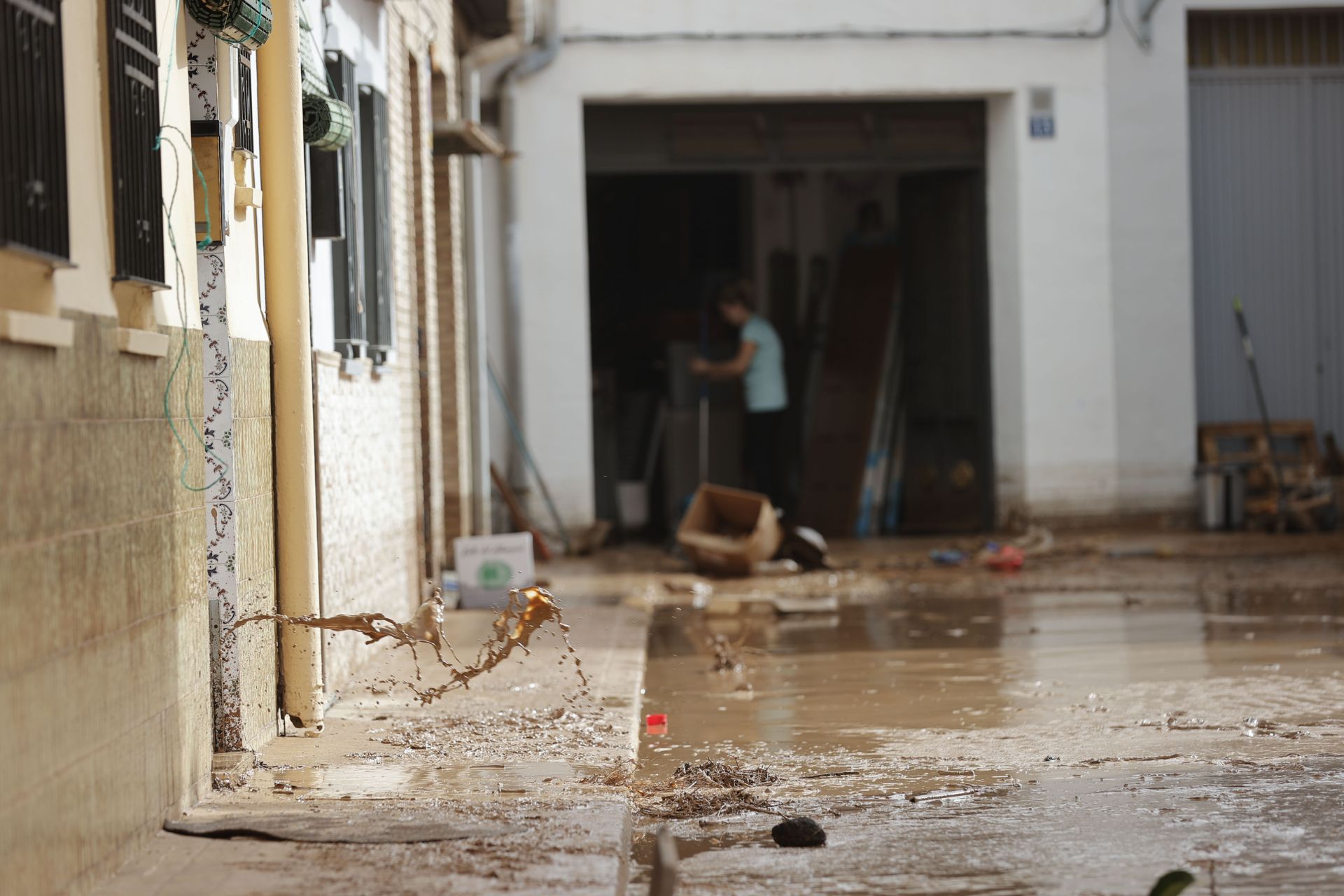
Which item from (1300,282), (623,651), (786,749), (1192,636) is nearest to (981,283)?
(1300,282)

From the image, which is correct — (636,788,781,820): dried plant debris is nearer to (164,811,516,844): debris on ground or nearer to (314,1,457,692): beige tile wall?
(164,811,516,844): debris on ground

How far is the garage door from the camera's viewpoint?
1495 centimetres

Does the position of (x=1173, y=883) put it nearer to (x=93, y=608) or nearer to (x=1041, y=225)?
(x=93, y=608)

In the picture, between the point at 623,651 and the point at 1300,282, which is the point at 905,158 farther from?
the point at 623,651

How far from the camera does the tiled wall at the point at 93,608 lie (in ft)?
11.4

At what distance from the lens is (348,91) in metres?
7.54

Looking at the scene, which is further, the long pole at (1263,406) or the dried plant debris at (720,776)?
the long pole at (1263,406)

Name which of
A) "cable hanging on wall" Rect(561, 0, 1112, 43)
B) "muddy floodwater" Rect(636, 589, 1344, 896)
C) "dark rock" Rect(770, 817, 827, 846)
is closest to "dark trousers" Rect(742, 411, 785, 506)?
"cable hanging on wall" Rect(561, 0, 1112, 43)

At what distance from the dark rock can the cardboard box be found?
722 cm

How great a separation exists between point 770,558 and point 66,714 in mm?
8881

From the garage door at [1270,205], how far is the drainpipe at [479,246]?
600 centimetres

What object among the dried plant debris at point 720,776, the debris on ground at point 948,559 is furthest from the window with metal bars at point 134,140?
the debris on ground at point 948,559

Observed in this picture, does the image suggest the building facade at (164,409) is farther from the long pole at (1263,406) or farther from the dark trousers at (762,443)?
the long pole at (1263,406)

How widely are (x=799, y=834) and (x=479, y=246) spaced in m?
8.91
